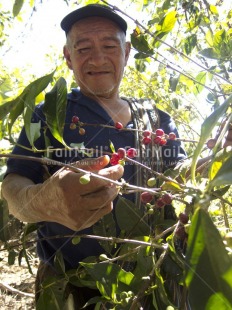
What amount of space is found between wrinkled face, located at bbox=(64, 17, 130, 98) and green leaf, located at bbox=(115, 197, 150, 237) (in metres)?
0.62

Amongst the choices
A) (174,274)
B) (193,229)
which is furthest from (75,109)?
(193,229)

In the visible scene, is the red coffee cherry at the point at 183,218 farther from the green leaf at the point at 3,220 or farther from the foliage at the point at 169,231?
the green leaf at the point at 3,220

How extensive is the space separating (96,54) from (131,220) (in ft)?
2.30

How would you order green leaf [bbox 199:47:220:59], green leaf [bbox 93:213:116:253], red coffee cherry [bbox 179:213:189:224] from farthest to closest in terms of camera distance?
1. green leaf [bbox 199:47:220:59]
2. green leaf [bbox 93:213:116:253]
3. red coffee cherry [bbox 179:213:189:224]

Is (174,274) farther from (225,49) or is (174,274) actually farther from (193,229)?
(225,49)

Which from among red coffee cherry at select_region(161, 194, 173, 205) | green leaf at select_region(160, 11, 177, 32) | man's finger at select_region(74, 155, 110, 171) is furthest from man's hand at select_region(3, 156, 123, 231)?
green leaf at select_region(160, 11, 177, 32)

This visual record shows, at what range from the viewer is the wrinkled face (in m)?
1.41

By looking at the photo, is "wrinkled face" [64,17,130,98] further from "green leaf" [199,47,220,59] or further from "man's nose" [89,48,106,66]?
"green leaf" [199,47,220,59]

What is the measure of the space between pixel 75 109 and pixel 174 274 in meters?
0.78

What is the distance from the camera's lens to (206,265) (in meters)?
0.37

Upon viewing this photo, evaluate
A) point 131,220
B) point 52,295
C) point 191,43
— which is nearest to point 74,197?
point 131,220

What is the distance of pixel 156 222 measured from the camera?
1.00 meters

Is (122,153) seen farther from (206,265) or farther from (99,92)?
(99,92)

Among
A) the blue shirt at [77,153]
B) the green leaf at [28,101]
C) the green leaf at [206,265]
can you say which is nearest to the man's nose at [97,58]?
the blue shirt at [77,153]
